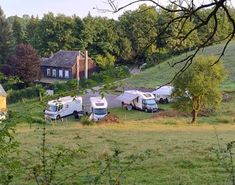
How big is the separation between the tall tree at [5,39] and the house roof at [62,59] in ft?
14.0

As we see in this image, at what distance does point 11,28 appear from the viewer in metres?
57.6

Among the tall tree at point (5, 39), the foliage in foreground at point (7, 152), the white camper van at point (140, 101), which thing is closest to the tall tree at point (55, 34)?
the tall tree at point (5, 39)

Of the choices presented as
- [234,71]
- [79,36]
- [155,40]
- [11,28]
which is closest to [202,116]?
[234,71]

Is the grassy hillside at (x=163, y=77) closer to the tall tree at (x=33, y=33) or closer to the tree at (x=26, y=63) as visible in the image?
the tree at (x=26, y=63)

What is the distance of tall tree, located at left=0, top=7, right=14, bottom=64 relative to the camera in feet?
168

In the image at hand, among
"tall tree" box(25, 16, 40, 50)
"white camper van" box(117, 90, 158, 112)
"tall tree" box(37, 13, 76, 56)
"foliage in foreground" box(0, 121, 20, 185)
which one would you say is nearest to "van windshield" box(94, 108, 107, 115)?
"white camper van" box(117, 90, 158, 112)

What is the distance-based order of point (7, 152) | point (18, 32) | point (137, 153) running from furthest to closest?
point (18, 32) → point (137, 153) → point (7, 152)

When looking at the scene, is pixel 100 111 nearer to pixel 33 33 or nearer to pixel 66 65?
pixel 66 65

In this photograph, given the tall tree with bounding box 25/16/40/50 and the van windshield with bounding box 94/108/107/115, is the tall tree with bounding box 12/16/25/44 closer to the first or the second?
the tall tree with bounding box 25/16/40/50

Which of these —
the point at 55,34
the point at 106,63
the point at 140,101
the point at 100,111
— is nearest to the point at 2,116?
the point at 106,63

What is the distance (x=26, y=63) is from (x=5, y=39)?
10.7m

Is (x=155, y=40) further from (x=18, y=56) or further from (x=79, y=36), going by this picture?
(x=79, y=36)

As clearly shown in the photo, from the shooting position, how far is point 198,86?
23688 mm

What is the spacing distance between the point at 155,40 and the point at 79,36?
52435 mm
